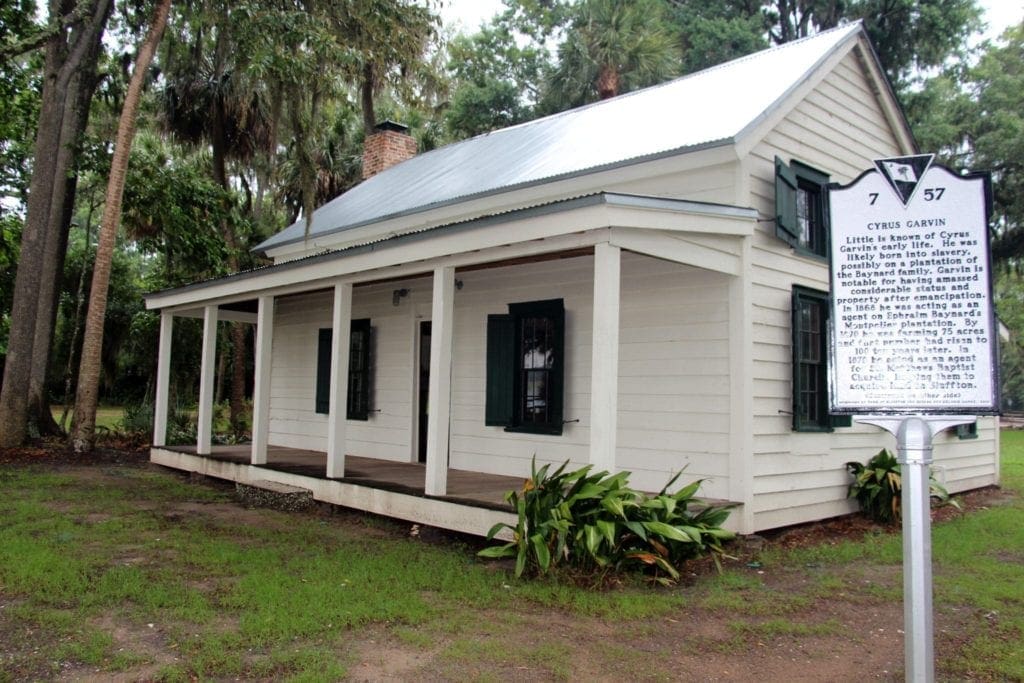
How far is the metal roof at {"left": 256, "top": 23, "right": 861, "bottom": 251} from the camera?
8.11m

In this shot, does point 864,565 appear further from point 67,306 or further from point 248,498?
point 67,306

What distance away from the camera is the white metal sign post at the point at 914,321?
3.31 m

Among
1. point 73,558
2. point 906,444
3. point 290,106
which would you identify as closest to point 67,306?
point 290,106

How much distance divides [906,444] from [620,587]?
2676 millimetres

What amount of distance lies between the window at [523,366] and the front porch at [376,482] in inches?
28.5

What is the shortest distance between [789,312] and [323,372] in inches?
271

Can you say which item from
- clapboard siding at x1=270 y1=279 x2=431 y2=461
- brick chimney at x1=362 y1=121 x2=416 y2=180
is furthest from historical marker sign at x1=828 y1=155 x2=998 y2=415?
brick chimney at x1=362 y1=121 x2=416 y2=180

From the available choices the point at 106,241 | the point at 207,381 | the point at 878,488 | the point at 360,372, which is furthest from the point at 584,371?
the point at 106,241

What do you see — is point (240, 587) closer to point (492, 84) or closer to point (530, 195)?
point (530, 195)

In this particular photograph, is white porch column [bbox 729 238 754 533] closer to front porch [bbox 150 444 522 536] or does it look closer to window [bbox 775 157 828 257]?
window [bbox 775 157 828 257]

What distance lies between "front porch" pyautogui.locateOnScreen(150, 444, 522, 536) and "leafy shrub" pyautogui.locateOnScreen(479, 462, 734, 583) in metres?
0.82

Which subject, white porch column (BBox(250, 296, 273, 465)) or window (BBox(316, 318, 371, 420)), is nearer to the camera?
white porch column (BBox(250, 296, 273, 465))

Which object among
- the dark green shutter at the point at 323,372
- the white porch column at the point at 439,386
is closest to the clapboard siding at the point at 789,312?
the white porch column at the point at 439,386

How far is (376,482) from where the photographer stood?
27.1 ft
